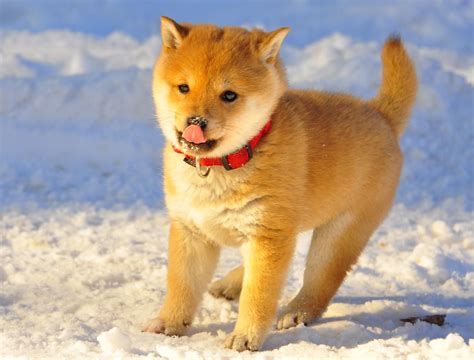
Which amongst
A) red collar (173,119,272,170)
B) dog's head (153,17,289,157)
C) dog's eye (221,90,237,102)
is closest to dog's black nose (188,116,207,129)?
dog's head (153,17,289,157)

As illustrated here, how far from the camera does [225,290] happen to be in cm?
445

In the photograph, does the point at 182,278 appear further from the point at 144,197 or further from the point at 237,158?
the point at 144,197

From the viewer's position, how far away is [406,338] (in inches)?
150

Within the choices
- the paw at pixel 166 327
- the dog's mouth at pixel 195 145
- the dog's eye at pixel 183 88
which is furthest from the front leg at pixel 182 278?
the dog's eye at pixel 183 88

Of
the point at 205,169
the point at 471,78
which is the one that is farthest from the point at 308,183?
the point at 471,78

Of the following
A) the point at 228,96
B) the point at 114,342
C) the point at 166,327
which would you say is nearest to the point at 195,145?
the point at 228,96

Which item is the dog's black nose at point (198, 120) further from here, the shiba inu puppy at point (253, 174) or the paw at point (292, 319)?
the paw at point (292, 319)

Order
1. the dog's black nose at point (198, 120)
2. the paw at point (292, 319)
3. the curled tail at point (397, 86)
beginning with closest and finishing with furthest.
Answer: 1. the dog's black nose at point (198, 120)
2. the paw at point (292, 319)
3. the curled tail at point (397, 86)

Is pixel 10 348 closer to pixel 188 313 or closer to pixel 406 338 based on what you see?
pixel 188 313

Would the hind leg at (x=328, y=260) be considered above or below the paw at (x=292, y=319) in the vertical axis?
above

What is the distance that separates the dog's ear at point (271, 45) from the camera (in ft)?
11.9

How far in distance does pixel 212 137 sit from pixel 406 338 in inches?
51.1

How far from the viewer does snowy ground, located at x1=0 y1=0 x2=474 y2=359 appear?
152 inches

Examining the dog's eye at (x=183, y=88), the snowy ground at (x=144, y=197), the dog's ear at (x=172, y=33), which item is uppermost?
the dog's ear at (x=172, y=33)
